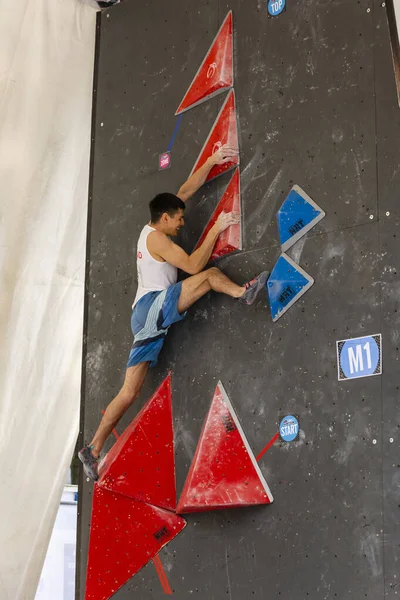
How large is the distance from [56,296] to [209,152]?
4.97 ft

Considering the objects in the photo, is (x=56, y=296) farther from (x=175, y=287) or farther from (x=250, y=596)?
(x=250, y=596)

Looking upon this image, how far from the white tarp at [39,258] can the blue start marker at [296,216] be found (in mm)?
1848

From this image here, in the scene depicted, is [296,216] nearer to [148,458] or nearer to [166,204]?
[166,204]

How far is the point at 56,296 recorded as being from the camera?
208 inches

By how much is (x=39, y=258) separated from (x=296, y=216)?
1.96 meters

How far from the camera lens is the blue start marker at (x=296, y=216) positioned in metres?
3.76

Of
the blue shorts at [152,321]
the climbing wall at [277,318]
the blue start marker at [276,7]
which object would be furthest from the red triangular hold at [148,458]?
the blue start marker at [276,7]

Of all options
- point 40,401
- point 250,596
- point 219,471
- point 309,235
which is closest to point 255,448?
point 219,471

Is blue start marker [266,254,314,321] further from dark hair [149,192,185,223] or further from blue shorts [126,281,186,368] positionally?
dark hair [149,192,185,223]

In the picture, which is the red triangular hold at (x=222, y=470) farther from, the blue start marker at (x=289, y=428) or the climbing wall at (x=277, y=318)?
the blue start marker at (x=289, y=428)

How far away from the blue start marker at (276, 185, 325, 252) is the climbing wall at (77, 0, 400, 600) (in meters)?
0.01

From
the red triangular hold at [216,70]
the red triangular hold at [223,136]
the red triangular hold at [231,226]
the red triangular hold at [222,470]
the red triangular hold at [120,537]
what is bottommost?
the red triangular hold at [120,537]

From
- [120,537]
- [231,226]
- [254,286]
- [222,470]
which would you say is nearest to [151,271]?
[231,226]

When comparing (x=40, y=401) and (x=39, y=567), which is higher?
(x=40, y=401)
